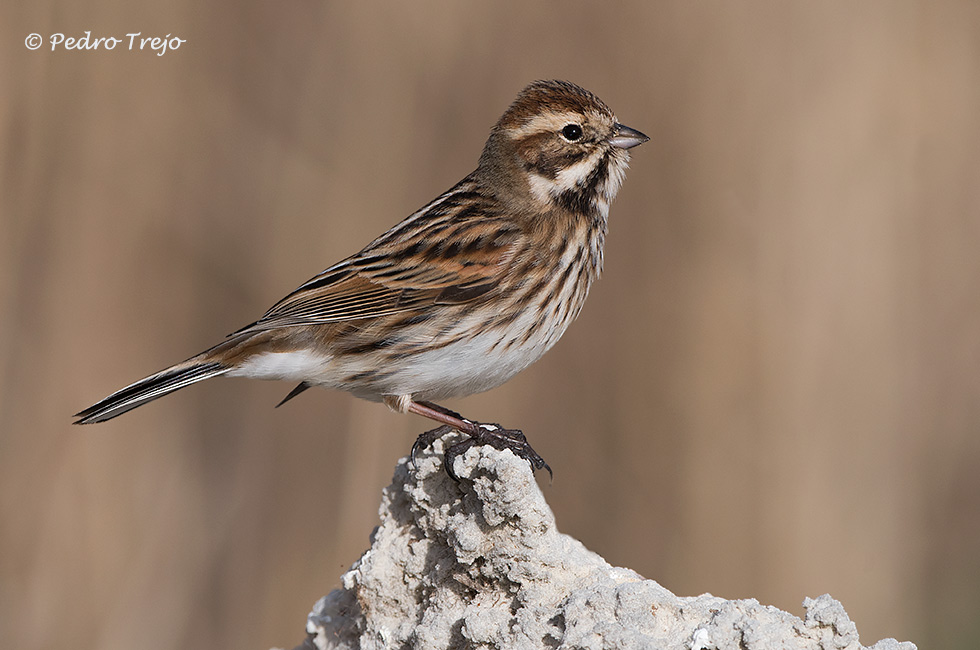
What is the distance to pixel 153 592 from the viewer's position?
16.9 ft

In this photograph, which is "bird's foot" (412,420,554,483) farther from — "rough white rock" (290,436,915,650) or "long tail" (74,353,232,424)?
"long tail" (74,353,232,424)

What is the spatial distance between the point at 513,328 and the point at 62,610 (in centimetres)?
221

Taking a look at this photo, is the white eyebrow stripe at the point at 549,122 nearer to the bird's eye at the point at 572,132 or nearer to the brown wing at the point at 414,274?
the bird's eye at the point at 572,132

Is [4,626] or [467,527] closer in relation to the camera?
[467,527]

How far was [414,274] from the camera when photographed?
14.4ft

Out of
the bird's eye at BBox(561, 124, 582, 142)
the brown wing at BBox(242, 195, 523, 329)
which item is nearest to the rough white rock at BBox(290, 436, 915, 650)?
the brown wing at BBox(242, 195, 523, 329)

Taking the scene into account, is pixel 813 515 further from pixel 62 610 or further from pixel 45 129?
pixel 45 129

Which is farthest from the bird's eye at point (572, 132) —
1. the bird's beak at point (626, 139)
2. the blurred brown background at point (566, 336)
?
the blurred brown background at point (566, 336)

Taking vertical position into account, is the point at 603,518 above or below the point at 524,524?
below

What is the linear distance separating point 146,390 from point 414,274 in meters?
0.99

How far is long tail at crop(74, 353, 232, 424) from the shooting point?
397 centimetres

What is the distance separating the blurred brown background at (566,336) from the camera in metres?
4.91

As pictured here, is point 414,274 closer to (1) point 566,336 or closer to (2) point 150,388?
(2) point 150,388

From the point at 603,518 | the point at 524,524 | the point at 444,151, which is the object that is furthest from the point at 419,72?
the point at 524,524
